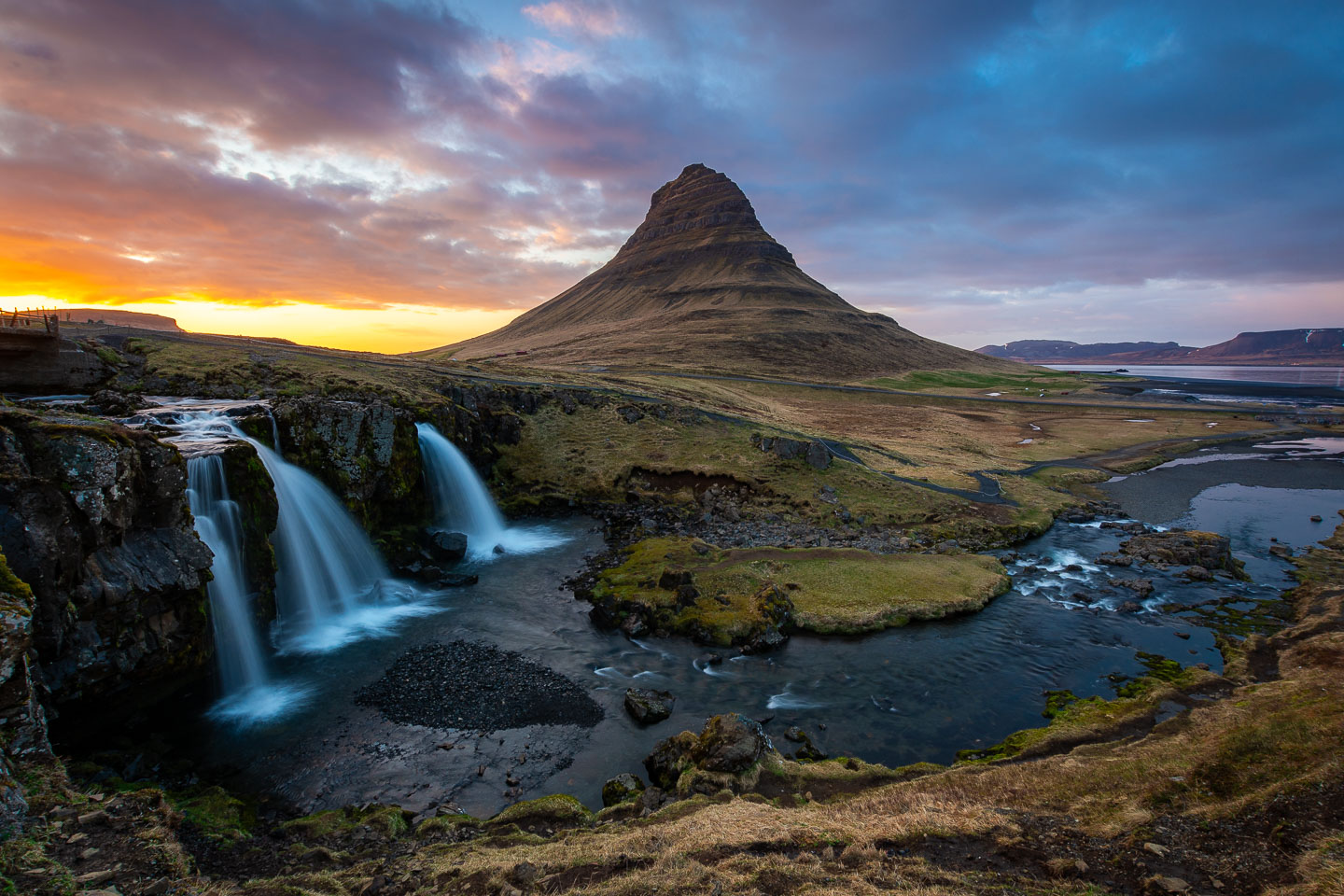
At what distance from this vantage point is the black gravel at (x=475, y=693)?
22.4 meters

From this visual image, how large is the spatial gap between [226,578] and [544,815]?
1969cm

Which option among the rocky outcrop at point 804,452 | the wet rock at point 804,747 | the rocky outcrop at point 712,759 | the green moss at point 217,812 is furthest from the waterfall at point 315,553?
the rocky outcrop at point 804,452

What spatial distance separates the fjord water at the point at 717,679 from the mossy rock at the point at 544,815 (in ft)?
3.83

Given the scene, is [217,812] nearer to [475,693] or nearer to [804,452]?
[475,693]

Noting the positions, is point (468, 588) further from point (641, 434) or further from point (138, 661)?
point (641, 434)

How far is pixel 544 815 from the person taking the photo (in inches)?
666

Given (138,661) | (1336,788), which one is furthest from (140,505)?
(1336,788)

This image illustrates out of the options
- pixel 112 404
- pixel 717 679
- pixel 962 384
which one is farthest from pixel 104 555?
pixel 962 384

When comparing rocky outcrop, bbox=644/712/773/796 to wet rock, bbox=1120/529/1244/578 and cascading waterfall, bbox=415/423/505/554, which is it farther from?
wet rock, bbox=1120/529/1244/578

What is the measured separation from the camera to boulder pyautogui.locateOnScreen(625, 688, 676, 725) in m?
22.5

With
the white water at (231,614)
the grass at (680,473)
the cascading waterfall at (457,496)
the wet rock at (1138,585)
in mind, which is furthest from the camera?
the grass at (680,473)

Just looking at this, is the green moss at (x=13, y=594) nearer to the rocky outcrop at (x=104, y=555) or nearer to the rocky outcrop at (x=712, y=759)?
the rocky outcrop at (x=104, y=555)

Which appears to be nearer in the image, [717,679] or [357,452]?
[717,679]

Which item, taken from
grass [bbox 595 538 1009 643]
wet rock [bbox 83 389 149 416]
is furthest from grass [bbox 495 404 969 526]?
wet rock [bbox 83 389 149 416]
